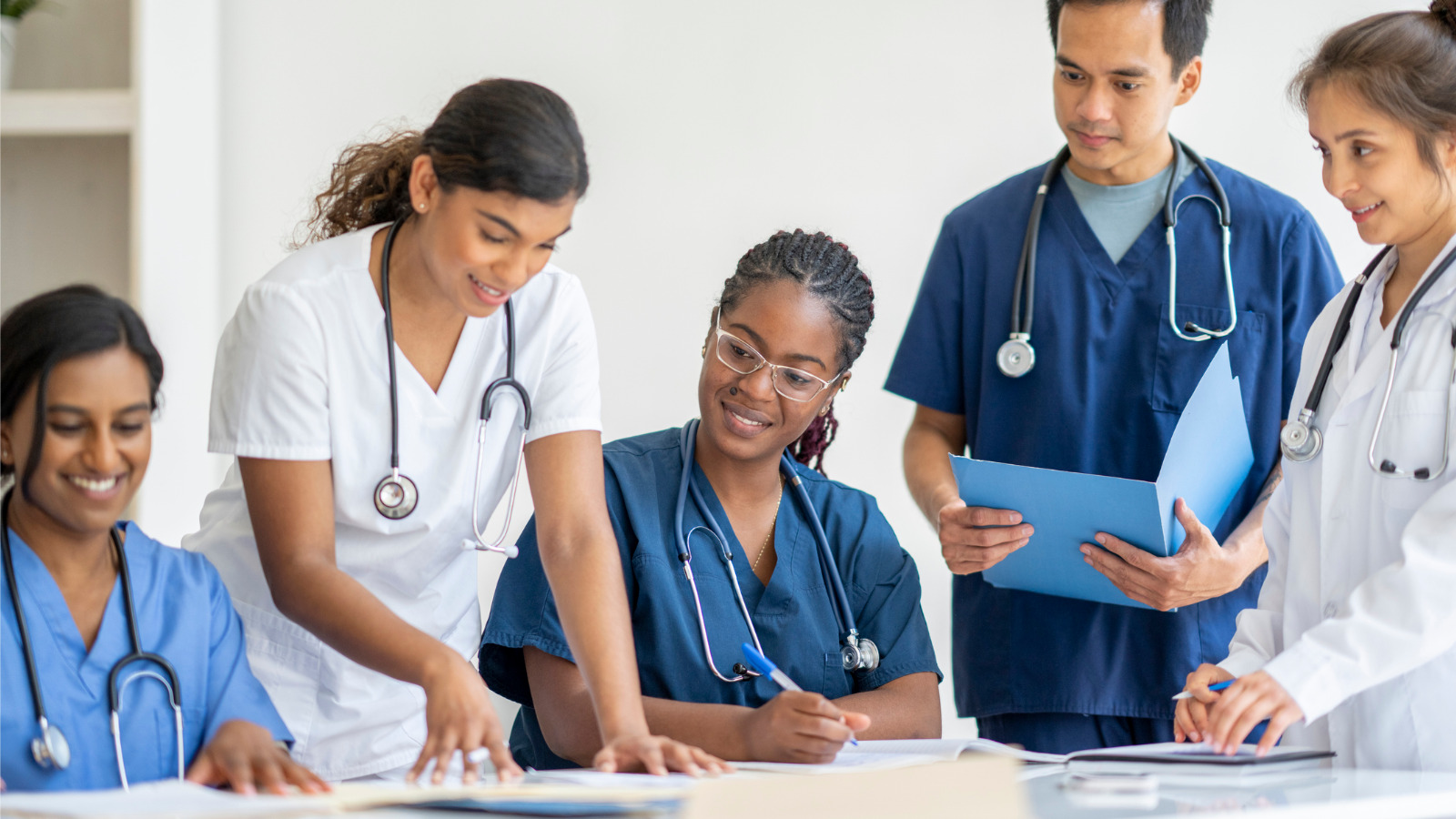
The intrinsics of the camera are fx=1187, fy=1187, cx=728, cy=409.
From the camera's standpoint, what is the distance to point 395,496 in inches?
50.3

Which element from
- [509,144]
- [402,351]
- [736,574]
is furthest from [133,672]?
[736,574]

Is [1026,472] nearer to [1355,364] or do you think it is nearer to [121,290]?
[1355,364]

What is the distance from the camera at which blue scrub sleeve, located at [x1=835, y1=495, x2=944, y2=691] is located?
1.54m

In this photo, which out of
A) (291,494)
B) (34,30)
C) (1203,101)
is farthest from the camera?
(1203,101)

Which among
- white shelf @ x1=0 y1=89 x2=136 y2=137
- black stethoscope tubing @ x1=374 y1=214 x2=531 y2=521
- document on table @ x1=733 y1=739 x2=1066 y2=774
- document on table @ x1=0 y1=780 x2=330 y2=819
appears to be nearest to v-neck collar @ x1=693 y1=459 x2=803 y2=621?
document on table @ x1=733 y1=739 x2=1066 y2=774

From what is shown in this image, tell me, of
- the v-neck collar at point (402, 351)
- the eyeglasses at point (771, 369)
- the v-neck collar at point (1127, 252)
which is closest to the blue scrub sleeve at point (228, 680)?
the v-neck collar at point (402, 351)

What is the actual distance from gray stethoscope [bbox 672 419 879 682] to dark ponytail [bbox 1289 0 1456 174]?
805 millimetres

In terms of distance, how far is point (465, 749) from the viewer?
39.8 inches

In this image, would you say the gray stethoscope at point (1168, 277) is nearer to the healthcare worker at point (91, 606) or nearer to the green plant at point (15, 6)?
the healthcare worker at point (91, 606)

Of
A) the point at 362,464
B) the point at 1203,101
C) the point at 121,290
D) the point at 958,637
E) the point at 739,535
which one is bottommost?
the point at 958,637

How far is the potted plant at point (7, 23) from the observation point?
2.17 meters

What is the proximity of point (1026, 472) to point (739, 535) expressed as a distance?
1.34 feet

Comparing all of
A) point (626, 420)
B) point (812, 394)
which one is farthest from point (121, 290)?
point (812, 394)

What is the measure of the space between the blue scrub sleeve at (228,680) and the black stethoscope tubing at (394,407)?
0.59 feet
